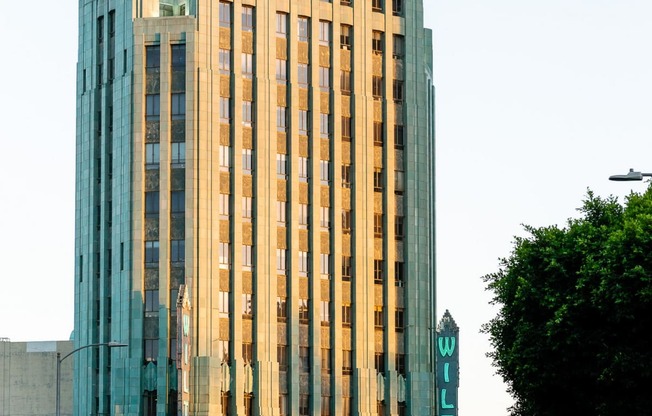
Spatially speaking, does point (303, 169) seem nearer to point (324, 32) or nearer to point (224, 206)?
point (224, 206)

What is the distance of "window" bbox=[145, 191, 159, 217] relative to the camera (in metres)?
124

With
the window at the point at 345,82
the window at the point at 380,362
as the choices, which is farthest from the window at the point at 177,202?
the window at the point at 380,362

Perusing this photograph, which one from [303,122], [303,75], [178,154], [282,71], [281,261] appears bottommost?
[281,261]

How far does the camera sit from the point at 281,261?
127750 millimetres

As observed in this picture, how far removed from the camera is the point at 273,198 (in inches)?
5015

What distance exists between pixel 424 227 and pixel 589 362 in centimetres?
4492

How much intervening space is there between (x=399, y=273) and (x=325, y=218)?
7.93 m

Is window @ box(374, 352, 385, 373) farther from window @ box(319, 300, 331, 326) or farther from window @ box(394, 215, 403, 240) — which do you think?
window @ box(394, 215, 403, 240)

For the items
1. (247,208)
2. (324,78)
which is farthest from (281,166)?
(324,78)

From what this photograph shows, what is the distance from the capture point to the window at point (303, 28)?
13125cm

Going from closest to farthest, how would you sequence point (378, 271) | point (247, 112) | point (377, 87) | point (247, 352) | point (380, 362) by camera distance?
point (247, 352) < point (247, 112) < point (380, 362) < point (378, 271) < point (377, 87)

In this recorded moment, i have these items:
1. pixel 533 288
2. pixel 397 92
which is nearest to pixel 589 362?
pixel 533 288

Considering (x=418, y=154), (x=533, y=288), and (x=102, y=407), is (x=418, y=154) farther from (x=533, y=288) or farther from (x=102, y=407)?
(x=533, y=288)

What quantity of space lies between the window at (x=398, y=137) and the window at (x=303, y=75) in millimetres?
8677
